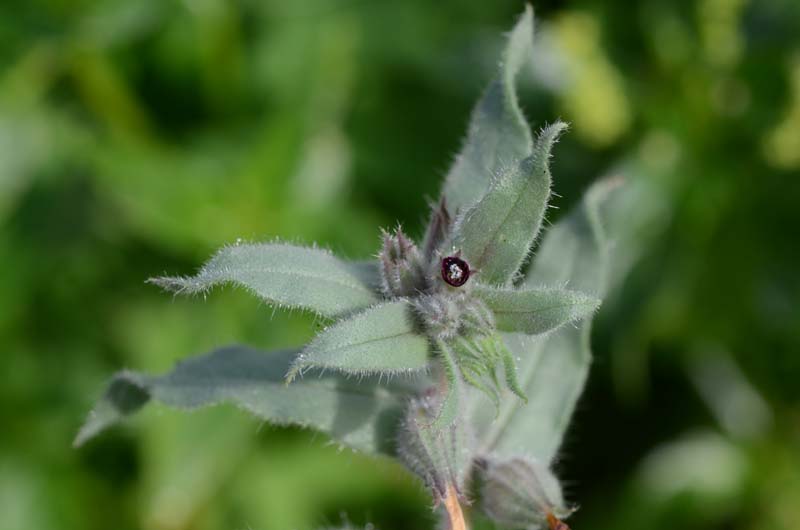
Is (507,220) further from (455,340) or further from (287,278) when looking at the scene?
(287,278)

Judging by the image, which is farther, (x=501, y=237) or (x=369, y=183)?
(x=369, y=183)

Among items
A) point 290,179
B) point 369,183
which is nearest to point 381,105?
point 369,183

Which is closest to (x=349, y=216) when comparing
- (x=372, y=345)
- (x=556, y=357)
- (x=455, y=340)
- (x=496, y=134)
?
(x=556, y=357)

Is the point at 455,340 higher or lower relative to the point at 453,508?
higher

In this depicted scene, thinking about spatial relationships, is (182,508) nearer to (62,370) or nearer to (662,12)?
(62,370)

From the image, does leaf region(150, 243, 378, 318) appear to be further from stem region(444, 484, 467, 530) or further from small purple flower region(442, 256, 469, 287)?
stem region(444, 484, 467, 530)

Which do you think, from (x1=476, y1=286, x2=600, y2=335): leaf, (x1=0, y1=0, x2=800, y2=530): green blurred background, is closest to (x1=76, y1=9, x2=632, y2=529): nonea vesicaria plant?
(x1=476, y1=286, x2=600, y2=335): leaf
